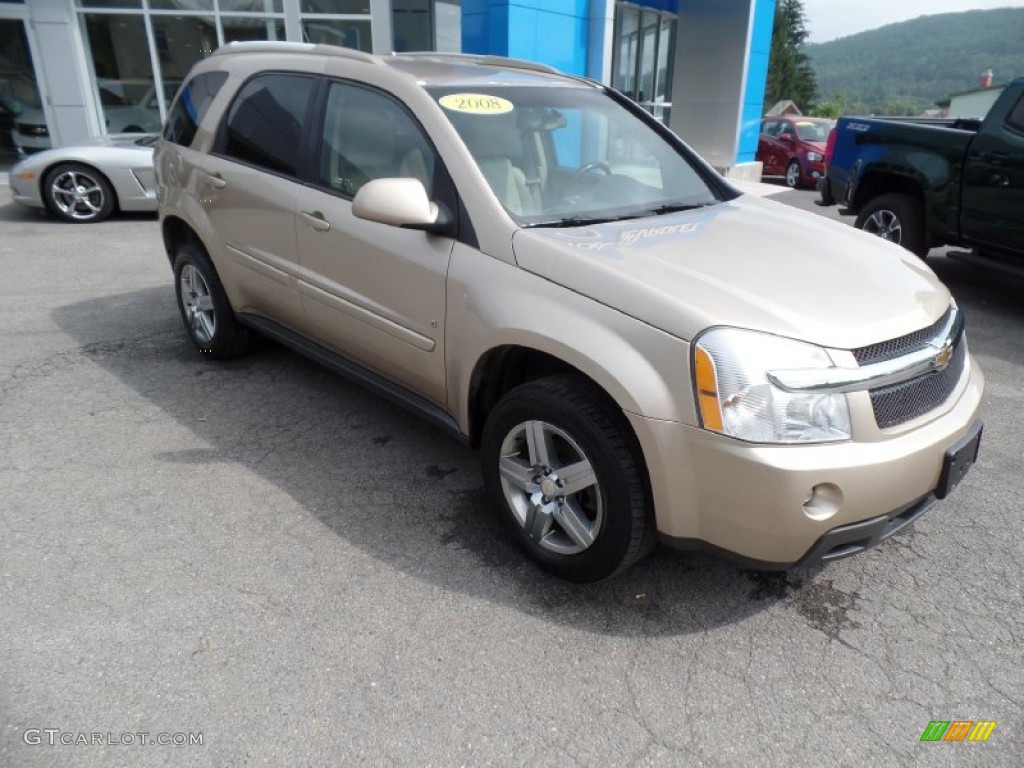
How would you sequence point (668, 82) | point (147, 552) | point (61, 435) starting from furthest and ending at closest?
point (668, 82) → point (61, 435) → point (147, 552)

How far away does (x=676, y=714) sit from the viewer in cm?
226

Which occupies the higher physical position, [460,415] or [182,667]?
[460,415]

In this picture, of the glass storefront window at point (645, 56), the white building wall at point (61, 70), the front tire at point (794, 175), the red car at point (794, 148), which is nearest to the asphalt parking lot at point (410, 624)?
the white building wall at point (61, 70)

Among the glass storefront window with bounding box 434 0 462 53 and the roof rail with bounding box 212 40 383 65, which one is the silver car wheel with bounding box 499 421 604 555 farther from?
the glass storefront window with bounding box 434 0 462 53

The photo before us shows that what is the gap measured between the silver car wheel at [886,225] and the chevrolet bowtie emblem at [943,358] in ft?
15.4

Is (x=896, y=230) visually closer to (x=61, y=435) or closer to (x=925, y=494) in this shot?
(x=925, y=494)

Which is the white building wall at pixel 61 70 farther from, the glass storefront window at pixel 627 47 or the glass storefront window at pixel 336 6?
the glass storefront window at pixel 627 47

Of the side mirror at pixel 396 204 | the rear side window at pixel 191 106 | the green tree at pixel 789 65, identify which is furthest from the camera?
the green tree at pixel 789 65

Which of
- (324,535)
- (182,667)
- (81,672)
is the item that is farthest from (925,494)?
(81,672)

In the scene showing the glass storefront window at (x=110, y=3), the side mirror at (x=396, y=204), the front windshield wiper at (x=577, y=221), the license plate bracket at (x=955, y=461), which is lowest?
the license plate bracket at (x=955, y=461)

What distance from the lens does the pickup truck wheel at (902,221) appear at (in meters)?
6.83

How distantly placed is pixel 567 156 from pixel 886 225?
4859 millimetres

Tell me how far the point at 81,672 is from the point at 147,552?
2.11 feet

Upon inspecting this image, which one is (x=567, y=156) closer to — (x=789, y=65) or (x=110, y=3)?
(x=110, y=3)
